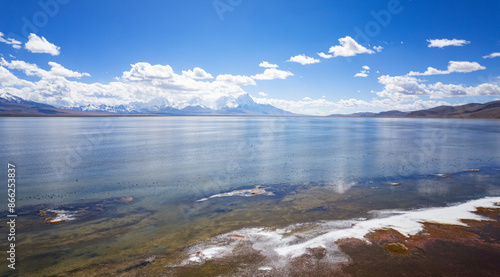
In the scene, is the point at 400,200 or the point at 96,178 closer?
the point at 400,200

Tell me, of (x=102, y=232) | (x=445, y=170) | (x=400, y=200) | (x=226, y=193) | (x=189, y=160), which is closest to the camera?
(x=102, y=232)

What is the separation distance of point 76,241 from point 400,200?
89.9 feet

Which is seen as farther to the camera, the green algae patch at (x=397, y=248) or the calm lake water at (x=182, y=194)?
the calm lake water at (x=182, y=194)

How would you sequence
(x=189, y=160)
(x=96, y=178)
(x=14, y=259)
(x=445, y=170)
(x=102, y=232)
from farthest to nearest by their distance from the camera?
(x=189, y=160) < (x=445, y=170) < (x=96, y=178) < (x=102, y=232) < (x=14, y=259)

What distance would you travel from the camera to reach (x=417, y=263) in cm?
1378

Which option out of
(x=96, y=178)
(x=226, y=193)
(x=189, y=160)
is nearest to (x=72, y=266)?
(x=226, y=193)

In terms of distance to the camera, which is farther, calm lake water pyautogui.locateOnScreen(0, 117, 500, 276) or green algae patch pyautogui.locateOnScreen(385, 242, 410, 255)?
calm lake water pyautogui.locateOnScreen(0, 117, 500, 276)

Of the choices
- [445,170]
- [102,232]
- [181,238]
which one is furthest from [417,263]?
[445,170]

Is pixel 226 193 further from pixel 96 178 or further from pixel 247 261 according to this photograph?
pixel 96 178

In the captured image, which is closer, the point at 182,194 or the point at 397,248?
the point at 397,248

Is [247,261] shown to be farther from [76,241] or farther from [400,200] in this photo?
[400,200]

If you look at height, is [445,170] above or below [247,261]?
above

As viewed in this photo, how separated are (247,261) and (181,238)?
5.64m

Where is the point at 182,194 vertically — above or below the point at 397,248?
below
